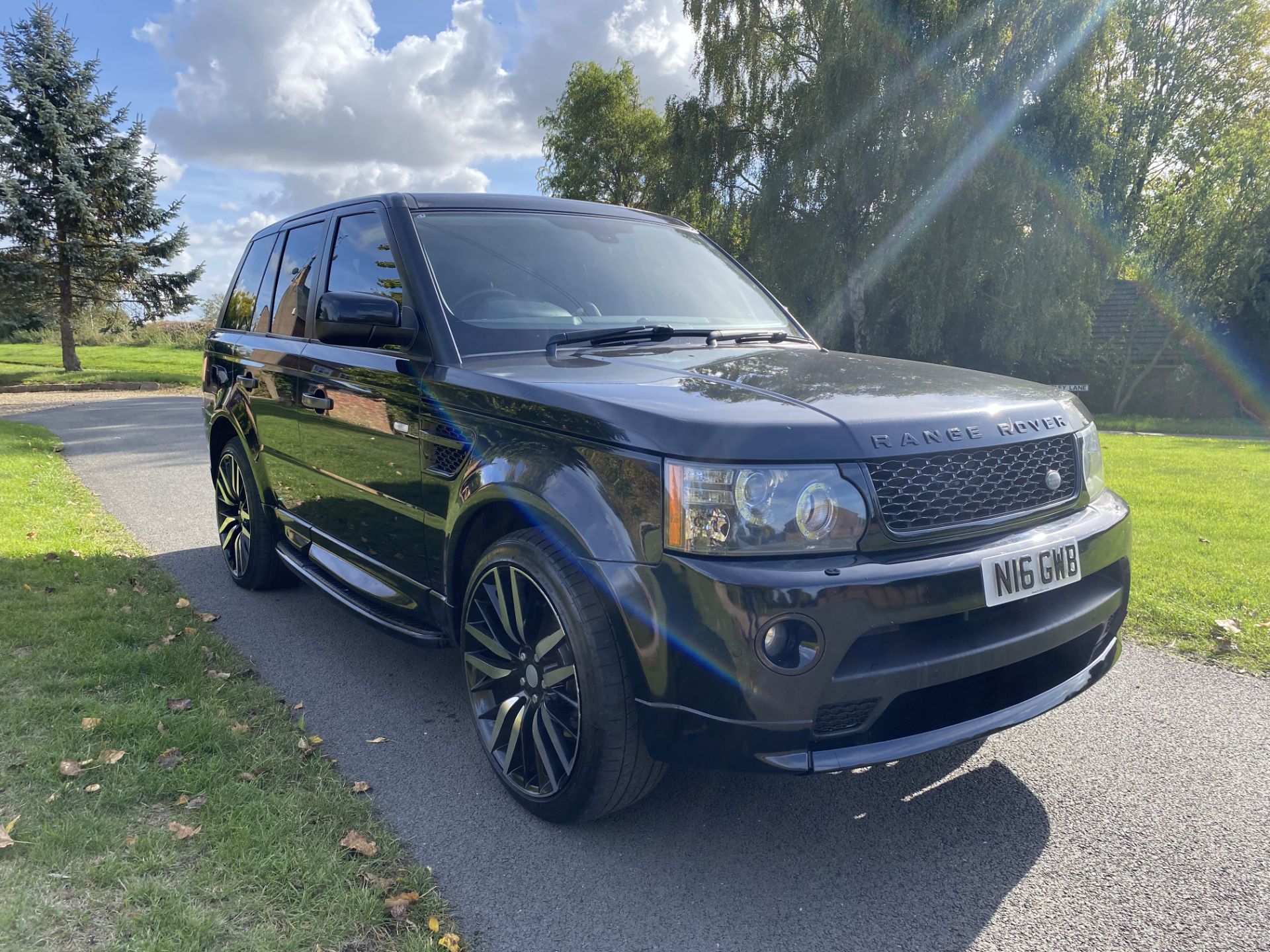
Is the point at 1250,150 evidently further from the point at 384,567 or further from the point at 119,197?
the point at 119,197

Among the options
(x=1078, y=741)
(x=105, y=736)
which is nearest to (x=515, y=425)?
(x=105, y=736)

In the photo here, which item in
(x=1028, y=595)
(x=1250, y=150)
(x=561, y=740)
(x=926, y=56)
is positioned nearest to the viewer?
(x=1028, y=595)

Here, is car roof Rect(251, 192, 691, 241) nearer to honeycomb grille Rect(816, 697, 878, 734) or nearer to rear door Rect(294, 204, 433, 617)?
rear door Rect(294, 204, 433, 617)

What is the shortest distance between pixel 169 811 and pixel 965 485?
2.58m

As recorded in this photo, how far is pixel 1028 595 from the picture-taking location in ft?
7.63

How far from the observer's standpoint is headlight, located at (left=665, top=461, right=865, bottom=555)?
6.95 ft

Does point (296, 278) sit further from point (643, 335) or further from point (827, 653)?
point (827, 653)

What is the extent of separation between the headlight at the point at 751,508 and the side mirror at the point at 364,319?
141 cm

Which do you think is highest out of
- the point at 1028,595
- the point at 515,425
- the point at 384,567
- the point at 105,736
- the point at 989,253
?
the point at 989,253

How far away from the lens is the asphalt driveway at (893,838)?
7.23 ft

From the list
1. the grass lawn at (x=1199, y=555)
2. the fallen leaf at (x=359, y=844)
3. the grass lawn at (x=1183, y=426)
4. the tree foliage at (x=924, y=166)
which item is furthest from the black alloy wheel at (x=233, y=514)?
the grass lawn at (x=1183, y=426)

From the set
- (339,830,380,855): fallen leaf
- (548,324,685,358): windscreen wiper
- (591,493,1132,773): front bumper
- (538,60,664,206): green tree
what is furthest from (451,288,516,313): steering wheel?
(538,60,664,206): green tree

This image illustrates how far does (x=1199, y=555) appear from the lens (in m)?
5.81

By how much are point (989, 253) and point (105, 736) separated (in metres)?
21.5
